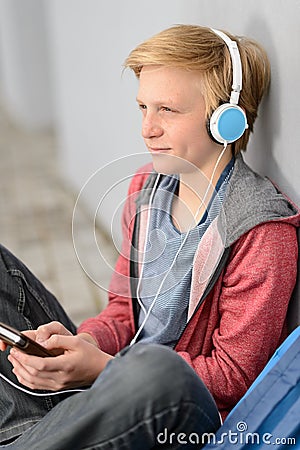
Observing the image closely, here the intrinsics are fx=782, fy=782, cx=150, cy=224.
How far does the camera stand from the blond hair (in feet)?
4.24

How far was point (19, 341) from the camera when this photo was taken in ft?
3.80

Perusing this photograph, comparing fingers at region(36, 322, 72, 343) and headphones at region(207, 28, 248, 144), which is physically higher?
headphones at region(207, 28, 248, 144)

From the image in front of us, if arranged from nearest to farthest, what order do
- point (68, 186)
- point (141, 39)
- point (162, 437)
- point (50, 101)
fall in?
point (162, 437)
point (141, 39)
point (68, 186)
point (50, 101)

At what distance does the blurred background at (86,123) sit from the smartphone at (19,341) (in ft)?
0.65

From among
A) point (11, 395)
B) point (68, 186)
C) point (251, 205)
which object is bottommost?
point (68, 186)

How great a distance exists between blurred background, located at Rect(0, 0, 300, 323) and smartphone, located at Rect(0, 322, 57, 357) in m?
0.20

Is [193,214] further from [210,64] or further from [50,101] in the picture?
[50,101]

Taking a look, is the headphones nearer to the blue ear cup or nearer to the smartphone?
the blue ear cup

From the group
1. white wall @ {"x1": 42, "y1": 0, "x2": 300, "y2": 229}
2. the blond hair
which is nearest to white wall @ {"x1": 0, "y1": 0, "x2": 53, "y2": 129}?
white wall @ {"x1": 42, "y1": 0, "x2": 300, "y2": 229}

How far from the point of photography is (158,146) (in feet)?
4.38

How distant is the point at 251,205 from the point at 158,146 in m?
0.19

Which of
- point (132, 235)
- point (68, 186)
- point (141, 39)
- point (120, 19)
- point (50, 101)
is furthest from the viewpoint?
point (50, 101)

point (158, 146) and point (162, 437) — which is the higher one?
point (158, 146)

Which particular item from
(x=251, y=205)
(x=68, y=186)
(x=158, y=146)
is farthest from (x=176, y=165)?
(x=68, y=186)
